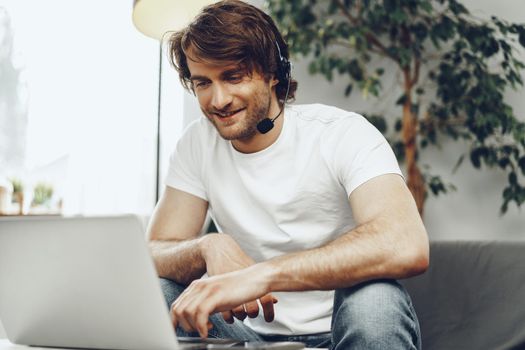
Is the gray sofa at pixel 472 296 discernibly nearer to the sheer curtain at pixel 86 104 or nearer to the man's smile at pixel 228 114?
the man's smile at pixel 228 114

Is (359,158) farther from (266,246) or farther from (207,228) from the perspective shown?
(207,228)

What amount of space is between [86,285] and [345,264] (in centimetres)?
43

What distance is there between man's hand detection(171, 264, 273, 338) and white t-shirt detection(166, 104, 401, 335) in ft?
1.06

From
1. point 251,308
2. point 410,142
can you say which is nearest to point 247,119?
point 251,308

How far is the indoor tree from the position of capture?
2857 millimetres

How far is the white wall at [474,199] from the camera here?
303 centimetres

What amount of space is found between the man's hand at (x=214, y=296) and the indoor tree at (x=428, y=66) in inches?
79.1

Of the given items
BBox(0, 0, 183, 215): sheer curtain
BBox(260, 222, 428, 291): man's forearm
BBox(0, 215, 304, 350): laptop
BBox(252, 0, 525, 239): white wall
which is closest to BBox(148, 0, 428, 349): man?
BBox(260, 222, 428, 291): man's forearm

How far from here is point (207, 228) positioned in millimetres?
Answer: 2727

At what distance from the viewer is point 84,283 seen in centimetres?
86

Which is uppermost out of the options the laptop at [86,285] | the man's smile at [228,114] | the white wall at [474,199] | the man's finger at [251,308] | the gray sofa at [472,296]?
the man's smile at [228,114]

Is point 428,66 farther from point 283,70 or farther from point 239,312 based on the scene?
point 239,312

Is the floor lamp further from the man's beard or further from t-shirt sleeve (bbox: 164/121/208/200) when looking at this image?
the man's beard

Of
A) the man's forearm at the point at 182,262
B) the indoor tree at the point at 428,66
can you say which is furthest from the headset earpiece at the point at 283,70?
the indoor tree at the point at 428,66
